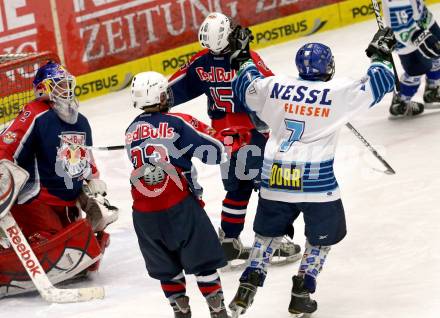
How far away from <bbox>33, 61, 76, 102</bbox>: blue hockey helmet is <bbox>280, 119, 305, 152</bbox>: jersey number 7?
1.47m

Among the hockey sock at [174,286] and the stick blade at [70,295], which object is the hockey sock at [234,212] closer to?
the stick blade at [70,295]

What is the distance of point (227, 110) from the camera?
627 cm

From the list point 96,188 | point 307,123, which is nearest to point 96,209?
point 96,188

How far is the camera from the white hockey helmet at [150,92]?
5188 mm

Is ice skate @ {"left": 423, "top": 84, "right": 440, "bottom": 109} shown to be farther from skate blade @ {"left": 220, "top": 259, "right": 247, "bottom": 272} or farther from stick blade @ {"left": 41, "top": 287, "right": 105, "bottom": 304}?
stick blade @ {"left": 41, "top": 287, "right": 105, "bottom": 304}

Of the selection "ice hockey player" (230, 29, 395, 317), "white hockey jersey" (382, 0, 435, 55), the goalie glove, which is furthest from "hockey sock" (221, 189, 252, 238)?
"white hockey jersey" (382, 0, 435, 55)

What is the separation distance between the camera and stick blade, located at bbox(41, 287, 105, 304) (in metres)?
6.06

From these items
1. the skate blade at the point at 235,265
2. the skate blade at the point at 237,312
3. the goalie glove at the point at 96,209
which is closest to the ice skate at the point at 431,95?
the skate blade at the point at 235,265

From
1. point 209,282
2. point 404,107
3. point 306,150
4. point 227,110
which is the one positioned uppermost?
point 306,150

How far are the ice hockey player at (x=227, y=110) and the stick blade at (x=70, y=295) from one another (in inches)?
30.9

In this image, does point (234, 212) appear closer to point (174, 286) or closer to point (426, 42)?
point (174, 286)

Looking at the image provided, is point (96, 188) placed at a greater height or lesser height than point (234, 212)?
greater

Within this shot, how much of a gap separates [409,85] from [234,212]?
255 centimetres

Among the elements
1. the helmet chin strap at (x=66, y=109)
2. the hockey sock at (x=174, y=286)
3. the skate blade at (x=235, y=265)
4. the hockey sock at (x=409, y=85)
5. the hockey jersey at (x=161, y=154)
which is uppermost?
the hockey jersey at (x=161, y=154)
